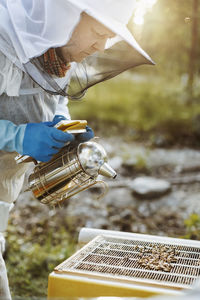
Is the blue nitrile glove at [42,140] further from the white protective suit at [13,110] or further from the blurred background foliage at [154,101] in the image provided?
the blurred background foliage at [154,101]

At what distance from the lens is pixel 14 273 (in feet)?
10.5

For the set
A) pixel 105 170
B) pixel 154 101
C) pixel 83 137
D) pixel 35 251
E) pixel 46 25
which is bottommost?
pixel 35 251

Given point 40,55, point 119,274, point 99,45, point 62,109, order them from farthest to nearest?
point 62,109 → point 99,45 → point 40,55 → point 119,274

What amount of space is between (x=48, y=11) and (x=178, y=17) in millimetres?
4797

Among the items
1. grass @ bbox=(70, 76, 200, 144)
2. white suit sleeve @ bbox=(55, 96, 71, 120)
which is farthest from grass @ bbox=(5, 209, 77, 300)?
grass @ bbox=(70, 76, 200, 144)

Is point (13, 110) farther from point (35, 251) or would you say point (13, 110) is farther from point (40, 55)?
point (35, 251)

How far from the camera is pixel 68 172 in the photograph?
1.75 meters

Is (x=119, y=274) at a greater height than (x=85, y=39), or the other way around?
(x=85, y=39)

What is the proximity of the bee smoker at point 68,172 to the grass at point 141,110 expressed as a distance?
4.81m

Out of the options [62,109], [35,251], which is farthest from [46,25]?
[35,251]

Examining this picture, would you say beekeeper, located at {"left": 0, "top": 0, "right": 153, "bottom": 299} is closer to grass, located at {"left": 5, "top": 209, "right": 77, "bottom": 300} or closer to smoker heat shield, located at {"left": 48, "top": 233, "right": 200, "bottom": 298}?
Answer: smoker heat shield, located at {"left": 48, "top": 233, "right": 200, "bottom": 298}

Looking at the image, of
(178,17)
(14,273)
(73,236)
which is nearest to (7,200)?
(14,273)

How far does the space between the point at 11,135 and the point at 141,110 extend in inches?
236

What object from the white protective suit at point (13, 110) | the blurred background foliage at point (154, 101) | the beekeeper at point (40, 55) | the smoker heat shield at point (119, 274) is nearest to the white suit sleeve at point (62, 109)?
the white protective suit at point (13, 110)
